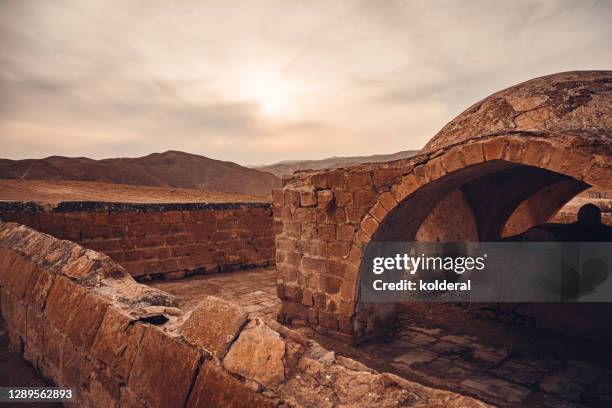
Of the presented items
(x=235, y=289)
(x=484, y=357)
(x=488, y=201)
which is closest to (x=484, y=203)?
(x=488, y=201)

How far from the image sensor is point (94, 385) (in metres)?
2.30

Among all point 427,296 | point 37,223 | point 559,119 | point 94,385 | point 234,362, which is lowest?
point 427,296

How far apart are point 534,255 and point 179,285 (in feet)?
21.0

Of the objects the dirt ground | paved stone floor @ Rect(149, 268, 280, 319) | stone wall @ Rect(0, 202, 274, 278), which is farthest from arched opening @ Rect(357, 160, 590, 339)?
the dirt ground

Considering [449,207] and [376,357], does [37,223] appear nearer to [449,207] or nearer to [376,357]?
[376,357]

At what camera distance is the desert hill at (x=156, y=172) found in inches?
1164

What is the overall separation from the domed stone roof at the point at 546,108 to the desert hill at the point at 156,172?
30.8m

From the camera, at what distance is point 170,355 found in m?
1.86

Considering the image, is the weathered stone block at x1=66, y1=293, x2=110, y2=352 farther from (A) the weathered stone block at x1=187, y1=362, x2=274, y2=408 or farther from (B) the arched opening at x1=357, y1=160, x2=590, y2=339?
(B) the arched opening at x1=357, y1=160, x2=590, y2=339

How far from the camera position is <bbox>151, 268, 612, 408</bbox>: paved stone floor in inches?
152

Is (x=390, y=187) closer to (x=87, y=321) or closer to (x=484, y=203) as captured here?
(x=87, y=321)

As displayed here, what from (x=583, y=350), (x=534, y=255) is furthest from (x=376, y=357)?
(x=534, y=255)

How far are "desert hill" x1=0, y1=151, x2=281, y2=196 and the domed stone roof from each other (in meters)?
30.8

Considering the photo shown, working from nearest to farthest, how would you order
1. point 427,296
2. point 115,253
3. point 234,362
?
point 234,362 → point 115,253 → point 427,296
